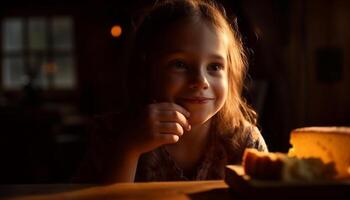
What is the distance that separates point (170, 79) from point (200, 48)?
103 mm

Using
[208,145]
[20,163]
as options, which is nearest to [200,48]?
[208,145]

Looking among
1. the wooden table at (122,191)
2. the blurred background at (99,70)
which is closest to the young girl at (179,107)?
the wooden table at (122,191)

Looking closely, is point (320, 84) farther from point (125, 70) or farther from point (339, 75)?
point (125, 70)

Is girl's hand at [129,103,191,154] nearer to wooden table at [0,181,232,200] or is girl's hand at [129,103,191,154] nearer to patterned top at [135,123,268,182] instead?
wooden table at [0,181,232,200]

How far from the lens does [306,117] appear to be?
588cm

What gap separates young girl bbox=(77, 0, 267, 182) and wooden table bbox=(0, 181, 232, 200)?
4.5 inches

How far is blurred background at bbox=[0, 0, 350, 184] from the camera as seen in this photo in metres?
4.10

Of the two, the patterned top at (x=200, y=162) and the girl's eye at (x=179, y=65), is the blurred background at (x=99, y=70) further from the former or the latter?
the girl's eye at (x=179, y=65)

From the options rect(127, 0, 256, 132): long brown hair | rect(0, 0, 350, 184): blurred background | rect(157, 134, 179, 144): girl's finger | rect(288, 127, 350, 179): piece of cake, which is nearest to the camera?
rect(288, 127, 350, 179): piece of cake

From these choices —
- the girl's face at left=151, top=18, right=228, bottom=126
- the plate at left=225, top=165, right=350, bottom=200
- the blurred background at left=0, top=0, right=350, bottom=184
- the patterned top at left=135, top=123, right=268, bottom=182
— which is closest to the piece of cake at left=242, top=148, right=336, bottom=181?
the plate at left=225, top=165, right=350, bottom=200

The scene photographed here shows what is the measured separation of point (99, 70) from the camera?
7.98 meters

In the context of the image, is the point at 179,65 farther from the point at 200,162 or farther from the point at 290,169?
the point at 290,169

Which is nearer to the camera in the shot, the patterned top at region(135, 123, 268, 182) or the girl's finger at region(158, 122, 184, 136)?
the girl's finger at region(158, 122, 184, 136)

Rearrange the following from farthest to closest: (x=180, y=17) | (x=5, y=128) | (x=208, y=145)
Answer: (x=5, y=128) → (x=208, y=145) → (x=180, y=17)
